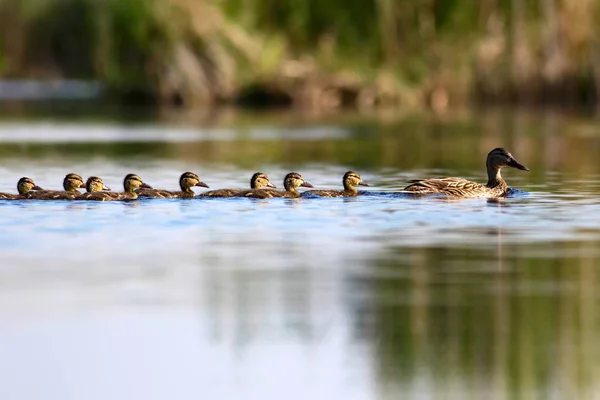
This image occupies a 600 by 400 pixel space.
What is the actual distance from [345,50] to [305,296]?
130ft

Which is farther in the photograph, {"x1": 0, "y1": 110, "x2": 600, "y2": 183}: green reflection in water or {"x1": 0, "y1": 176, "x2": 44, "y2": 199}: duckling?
{"x1": 0, "y1": 110, "x2": 600, "y2": 183}: green reflection in water

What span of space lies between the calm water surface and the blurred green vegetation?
2440cm

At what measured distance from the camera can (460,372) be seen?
29.7 ft

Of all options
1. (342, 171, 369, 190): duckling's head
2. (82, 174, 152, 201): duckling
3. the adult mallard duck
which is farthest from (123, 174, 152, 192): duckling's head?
the adult mallard duck

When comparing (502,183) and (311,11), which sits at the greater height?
(311,11)

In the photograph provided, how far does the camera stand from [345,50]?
50562 millimetres

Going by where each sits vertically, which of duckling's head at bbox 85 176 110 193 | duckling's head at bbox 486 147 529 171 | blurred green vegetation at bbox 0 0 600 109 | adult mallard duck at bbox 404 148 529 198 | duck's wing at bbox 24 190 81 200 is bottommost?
adult mallard duck at bbox 404 148 529 198

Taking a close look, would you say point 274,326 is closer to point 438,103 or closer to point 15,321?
point 15,321

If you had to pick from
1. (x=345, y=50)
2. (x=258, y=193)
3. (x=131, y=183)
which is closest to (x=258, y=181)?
(x=258, y=193)

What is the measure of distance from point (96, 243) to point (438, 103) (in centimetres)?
3727

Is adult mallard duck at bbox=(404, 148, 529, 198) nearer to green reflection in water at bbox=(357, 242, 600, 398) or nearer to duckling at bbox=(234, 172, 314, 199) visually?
duckling at bbox=(234, 172, 314, 199)

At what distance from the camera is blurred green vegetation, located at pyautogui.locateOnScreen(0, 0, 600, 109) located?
46281mm

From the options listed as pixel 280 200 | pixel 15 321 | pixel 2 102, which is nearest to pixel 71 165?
pixel 280 200

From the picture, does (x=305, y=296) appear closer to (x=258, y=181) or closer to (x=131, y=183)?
(x=131, y=183)
